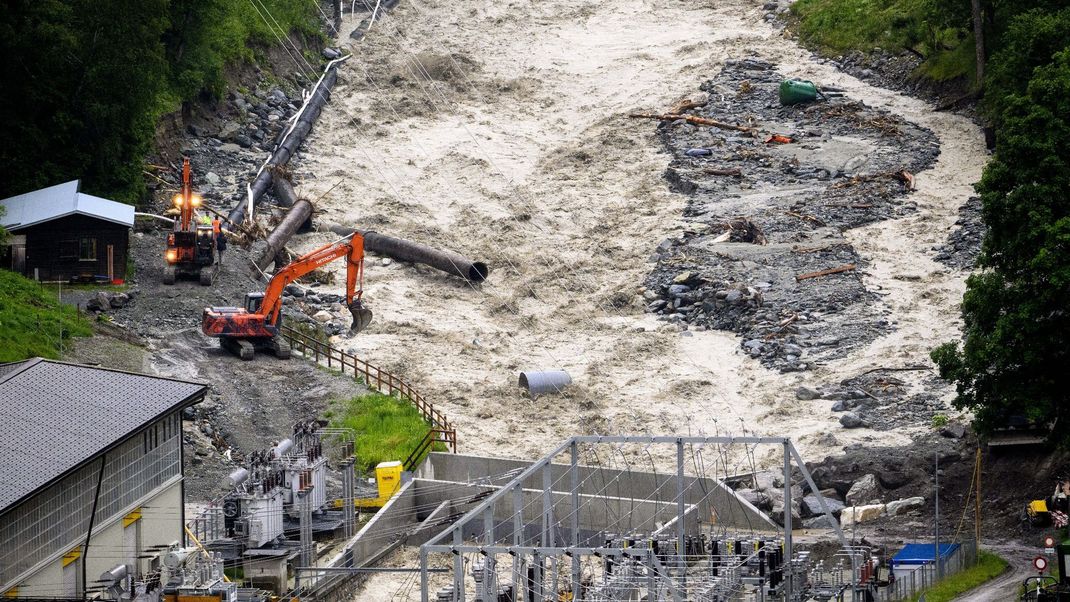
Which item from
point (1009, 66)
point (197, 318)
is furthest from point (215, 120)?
point (1009, 66)

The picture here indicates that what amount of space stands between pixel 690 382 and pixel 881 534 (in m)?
14.4

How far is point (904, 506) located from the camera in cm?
4675

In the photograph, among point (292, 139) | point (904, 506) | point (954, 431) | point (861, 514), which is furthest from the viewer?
point (292, 139)

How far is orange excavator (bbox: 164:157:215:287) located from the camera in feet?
201

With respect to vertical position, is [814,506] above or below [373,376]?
below

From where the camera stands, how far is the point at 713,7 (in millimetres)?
98188

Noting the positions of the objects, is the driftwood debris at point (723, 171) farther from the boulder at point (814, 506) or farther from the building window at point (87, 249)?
the boulder at point (814, 506)

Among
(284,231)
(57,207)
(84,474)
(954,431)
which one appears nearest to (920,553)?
(954,431)

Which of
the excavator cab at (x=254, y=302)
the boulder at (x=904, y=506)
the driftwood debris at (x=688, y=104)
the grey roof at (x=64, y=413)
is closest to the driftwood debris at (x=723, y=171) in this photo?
the driftwood debris at (x=688, y=104)

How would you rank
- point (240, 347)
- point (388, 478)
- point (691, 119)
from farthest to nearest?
point (691, 119)
point (240, 347)
point (388, 478)

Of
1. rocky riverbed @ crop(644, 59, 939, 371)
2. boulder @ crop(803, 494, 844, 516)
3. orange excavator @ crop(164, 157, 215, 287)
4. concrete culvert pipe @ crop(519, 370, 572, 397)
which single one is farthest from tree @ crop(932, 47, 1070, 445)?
orange excavator @ crop(164, 157, 215, 287)

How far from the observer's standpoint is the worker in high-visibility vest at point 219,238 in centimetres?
6261

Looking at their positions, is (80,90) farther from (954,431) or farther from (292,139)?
(954,431)

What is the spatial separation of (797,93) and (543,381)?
29.0m
